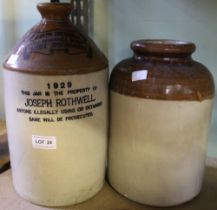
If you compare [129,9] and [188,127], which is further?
[129,9]

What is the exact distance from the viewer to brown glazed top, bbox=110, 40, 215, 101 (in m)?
0.52

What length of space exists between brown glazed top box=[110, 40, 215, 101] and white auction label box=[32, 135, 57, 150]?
0.47 ft

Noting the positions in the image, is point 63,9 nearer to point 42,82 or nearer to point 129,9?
point 42,82

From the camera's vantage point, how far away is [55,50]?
0.52 m

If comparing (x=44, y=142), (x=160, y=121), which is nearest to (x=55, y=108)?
(x=44, y=142)

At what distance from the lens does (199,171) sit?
0.60m

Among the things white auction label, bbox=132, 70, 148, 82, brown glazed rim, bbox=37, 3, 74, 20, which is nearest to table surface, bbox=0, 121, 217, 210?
white auction label, bbox=132, 70, 148, 82

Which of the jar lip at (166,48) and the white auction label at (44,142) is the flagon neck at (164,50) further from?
the white auction label at (44,142)

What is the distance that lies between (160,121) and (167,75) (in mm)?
76

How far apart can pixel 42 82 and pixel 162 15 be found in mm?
342

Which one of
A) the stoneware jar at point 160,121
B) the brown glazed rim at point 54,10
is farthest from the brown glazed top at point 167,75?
the brown glazed rim at point 54,10

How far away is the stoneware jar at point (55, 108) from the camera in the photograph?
51cm

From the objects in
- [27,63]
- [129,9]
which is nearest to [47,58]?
[27,63]

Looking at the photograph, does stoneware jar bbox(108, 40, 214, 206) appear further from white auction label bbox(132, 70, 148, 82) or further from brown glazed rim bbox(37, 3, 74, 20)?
brown glazed rim bbox(37, 3, 74, 20)
